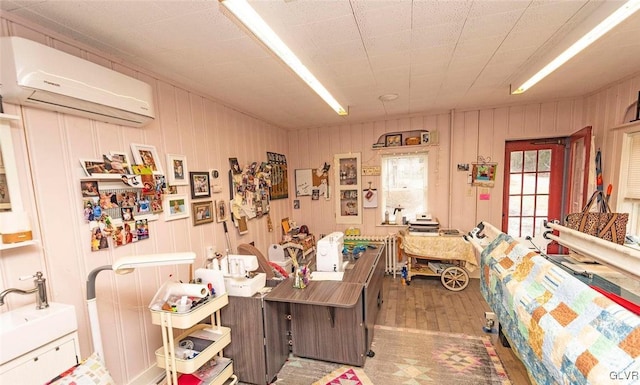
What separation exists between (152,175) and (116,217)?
42cm

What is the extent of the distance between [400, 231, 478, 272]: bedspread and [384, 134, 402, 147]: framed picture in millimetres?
1526

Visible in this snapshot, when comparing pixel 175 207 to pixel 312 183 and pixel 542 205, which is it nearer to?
pixel 312 183

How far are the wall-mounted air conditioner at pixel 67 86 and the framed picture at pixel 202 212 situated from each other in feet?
3.14

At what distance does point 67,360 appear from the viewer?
1.38m

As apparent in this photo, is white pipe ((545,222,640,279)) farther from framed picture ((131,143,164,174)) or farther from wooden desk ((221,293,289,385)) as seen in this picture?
framed picture ((131,143,164,174))

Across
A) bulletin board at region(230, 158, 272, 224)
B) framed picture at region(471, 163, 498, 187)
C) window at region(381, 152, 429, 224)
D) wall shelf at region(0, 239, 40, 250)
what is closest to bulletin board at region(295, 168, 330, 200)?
bulletin board at region(230, 158, 272, 224)

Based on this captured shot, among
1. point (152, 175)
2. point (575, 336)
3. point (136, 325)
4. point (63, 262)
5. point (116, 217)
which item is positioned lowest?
point (136, 325)

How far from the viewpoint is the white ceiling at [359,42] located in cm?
146

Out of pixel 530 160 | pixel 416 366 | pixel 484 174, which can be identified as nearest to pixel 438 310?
pixel 416 366

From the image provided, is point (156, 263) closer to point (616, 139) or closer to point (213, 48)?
point (213, 48)

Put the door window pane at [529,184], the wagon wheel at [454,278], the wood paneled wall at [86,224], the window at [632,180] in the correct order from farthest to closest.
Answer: the door window pane at [529,184], the wagon wheel at [454,278], the window at [632,180], the wood paneled wall at [86,224]

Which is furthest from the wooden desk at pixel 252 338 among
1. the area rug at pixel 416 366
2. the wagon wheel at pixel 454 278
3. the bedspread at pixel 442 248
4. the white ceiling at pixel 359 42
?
the wagon wheel at pixel 454 278

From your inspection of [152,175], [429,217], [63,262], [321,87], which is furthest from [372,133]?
[63,262]

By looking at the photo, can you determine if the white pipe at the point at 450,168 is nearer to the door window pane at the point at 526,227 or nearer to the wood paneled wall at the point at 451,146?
the wood paneled wall at the point at 451,146
